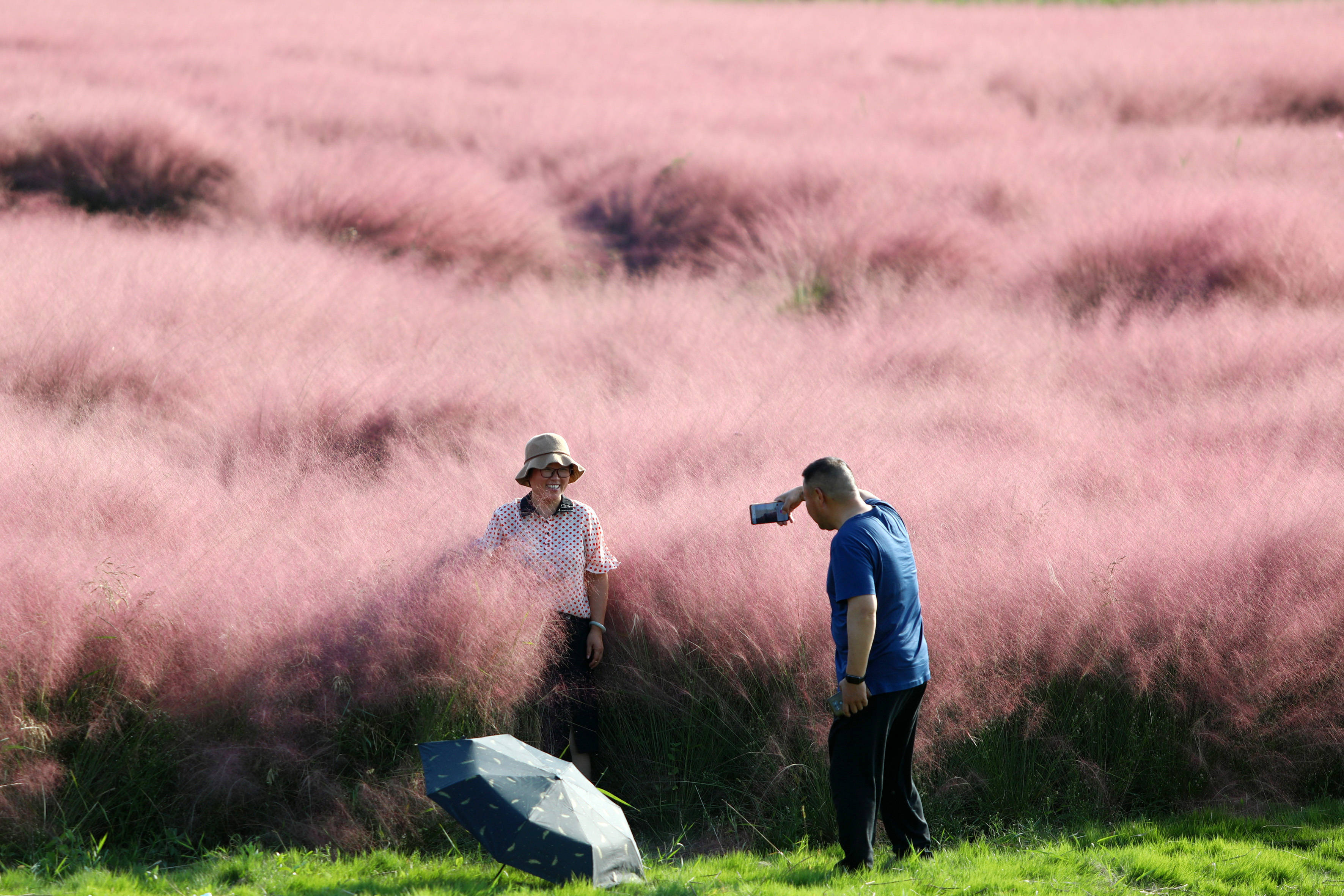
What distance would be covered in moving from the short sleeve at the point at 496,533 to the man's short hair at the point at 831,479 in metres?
1.68

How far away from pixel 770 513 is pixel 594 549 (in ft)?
3.49

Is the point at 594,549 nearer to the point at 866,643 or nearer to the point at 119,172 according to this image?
the point at 866,643

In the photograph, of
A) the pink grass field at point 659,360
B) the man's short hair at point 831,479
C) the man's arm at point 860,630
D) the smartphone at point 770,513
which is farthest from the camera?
the pink grass field at point 659,360

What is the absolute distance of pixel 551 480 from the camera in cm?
500

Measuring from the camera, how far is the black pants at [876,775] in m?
4.08

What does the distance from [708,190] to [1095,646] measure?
8.93m

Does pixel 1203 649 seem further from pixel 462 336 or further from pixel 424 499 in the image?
pixel 462 336

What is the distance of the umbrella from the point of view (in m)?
3.88

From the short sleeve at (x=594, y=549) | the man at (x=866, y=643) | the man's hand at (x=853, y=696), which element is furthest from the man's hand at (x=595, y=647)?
the man's hand at (x=853, y=696)

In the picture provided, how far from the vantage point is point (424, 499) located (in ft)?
20.0

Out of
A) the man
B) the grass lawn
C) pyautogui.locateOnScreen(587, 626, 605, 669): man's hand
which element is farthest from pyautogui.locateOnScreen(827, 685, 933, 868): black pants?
pyautogui.locateOnScreen(587, 626, 605, 669): man's hand

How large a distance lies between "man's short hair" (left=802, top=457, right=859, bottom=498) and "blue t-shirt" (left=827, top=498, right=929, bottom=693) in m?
0.10

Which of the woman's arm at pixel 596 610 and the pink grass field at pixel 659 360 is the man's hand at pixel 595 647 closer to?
the woman's arm at pixel 596 610

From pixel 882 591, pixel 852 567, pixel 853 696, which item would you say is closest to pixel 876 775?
pixel 853 696
